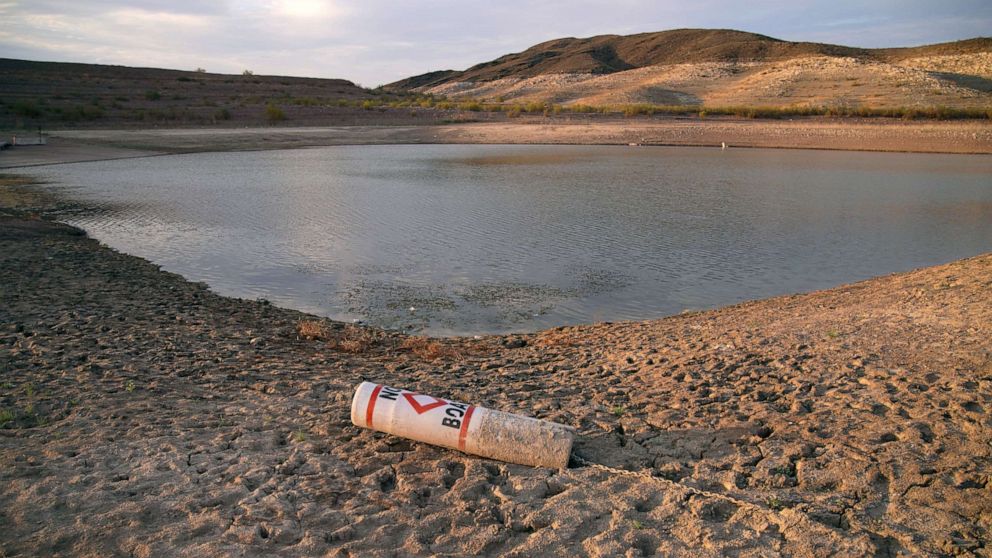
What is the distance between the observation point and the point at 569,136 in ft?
125

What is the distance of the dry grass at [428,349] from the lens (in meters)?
7.02

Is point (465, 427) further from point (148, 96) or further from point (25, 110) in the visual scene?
point (148, 96)

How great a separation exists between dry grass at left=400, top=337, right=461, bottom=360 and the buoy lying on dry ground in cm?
221

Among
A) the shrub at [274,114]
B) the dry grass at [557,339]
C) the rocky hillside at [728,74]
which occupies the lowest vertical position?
the dry grass at [557,339]

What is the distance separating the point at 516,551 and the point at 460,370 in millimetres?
3024

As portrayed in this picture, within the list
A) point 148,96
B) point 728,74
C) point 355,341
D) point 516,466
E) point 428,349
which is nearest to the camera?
point 516,466

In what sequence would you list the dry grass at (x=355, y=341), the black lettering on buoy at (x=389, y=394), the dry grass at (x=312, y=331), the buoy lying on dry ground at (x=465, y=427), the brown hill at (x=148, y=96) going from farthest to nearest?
the brown hill at (x=148, y=96)
the dry grass at (x=312, y=331)
the dry grass at (x=355, y=341)
the black lettering on buoy at (x=389, y=394)
the buoy lying on dry ground at (x=465, y=427)

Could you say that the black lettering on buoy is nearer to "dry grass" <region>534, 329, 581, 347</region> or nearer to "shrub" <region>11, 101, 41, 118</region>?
"dry grass" <region>534, 329, 581, 347</region>

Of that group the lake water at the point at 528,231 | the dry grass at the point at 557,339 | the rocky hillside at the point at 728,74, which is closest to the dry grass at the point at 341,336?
the lake water at the point at 528,231

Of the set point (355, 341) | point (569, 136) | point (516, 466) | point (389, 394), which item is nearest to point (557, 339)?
point (355, 341)

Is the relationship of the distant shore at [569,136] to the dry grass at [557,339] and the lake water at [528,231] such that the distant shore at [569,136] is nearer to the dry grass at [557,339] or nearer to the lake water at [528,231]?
the lake water at [528,231]

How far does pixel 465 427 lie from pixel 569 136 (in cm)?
3494

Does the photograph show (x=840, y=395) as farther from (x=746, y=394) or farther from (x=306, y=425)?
(x=306, y=425)

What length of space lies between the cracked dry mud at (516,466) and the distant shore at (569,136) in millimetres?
25881
